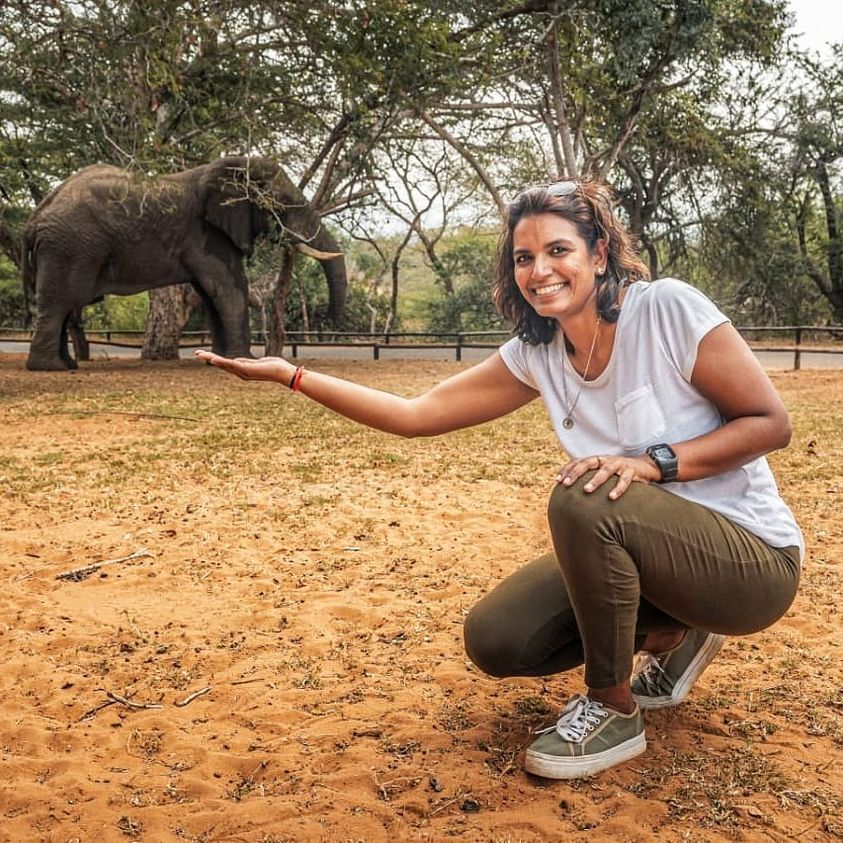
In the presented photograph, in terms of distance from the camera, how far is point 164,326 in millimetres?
17312

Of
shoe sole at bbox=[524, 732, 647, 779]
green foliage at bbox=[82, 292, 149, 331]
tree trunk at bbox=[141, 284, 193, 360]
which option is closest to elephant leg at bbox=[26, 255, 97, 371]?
tree trunk at bbox=[141, 284, 193, 360]

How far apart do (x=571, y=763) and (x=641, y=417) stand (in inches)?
33.0

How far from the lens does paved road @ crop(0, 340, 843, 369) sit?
1611 centimetres

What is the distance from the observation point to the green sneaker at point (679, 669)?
2.68m

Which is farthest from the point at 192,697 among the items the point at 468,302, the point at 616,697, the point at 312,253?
the point at 468,302

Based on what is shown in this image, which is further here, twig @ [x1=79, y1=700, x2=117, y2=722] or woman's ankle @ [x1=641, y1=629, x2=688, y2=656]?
twig @ [x1=79, y1=700, x2=117, y2=722]

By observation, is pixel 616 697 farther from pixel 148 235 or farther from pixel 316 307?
pixel 316 307

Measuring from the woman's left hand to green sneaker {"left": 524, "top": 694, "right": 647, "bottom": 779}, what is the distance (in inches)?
23.9

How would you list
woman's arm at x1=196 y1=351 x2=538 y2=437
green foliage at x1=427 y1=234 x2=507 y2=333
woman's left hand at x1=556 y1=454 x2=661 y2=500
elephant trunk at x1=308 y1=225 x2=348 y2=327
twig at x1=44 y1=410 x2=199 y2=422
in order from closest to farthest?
woman's left hand at x1=556 y1=454 x2=661 y2=500 → woman's arm at x1=196 y1=351 x2=538 y2=437 → twig at x1=44 y1=410 x2=199 y2=422 → elephant trunk at x1=308 y1=225 x2=348 y2=327 → green foliage at x1=427 y1=234 x2=507 y2=333

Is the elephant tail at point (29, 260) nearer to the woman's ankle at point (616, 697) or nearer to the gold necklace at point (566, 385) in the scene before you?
the gold necklace at point (566, 385)

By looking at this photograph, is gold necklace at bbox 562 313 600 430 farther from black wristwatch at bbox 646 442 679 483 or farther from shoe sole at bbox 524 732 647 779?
shoe sole at bbox 524 732 647 779

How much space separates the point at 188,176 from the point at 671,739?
12.5m

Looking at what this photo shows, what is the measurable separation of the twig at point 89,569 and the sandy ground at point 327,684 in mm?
22

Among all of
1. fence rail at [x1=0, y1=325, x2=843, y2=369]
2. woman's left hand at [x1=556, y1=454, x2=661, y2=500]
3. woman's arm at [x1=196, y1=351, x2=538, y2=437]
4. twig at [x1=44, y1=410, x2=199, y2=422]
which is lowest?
twig at [x1=44, y1=410, x2=199, y2=422]
